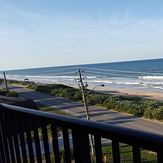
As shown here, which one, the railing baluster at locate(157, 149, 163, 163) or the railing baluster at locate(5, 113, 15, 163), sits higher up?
the railing baluster at locate(157, 149, 163, 163)

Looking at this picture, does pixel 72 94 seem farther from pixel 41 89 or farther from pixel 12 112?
pixel 12 112

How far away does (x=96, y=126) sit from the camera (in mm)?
1087

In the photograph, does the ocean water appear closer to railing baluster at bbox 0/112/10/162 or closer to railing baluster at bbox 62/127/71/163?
railing baluster at bbox 0/112/10/162

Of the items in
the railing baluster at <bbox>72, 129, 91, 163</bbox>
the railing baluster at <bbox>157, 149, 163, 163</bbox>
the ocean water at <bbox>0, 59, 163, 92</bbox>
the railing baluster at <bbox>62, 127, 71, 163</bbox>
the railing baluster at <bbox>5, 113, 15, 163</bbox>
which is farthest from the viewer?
the ocean water at <bbox>0, 59, 163, 92</bbox>

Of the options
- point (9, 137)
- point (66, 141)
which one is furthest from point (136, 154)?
point (9, 137)

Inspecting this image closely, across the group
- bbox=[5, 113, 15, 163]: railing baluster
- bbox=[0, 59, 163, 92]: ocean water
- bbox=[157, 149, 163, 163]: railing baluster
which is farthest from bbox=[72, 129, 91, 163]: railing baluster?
bbox=[0, 59, 163, 92]: ocean water

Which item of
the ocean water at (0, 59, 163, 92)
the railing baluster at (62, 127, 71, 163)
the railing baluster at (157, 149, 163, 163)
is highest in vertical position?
the railing baluster at (157, 149, 163, 163)

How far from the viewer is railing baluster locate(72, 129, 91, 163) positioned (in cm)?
124

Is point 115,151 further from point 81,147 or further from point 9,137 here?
point 9,137

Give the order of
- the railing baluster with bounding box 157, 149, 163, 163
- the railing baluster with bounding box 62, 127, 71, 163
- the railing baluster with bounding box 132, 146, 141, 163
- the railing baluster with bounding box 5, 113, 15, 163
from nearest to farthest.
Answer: the railing baluster with bounding box 157, 149, 163, 163, the railing baluster with bounding box 132, 146, 141, 163, the railing baluster with bounding box 62, 127, 71, 163, the railing baluster with bounding box 5, 113, 15, 163

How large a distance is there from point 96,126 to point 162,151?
39 centimetres

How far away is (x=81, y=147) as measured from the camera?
4.13ft

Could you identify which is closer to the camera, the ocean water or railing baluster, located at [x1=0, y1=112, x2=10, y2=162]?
railing baluster, located at [x1=0, y1=112, x2=10, y2=162]

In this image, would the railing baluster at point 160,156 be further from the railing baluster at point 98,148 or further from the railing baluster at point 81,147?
the railing baluster at point 81,147
